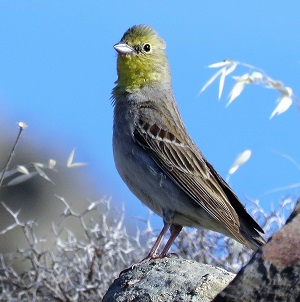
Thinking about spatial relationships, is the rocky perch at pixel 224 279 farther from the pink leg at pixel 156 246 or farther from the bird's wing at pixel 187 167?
the bird's wing at pixel 187 167

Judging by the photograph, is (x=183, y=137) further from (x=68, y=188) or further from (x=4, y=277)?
(x=68, y=188)

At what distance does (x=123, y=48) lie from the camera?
7402 millimetres

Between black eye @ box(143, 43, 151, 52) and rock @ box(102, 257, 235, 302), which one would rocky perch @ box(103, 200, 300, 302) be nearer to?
rock @ box(102, 257, 235, 302)

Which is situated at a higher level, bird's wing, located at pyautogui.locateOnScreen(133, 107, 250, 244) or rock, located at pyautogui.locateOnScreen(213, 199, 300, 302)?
bird's wing, located at pyautogui.locateOnScreen(133, 107, 250, 244)

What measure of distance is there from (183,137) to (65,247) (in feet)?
3.67

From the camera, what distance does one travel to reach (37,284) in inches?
278

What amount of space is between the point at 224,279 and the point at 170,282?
10.8 inches

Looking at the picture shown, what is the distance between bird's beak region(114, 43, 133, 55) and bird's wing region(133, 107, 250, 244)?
1.83ft

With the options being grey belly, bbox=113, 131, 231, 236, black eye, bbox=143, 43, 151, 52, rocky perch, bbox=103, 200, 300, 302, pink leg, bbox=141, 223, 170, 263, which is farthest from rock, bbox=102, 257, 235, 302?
black eye, bbox=143, 43, 151, 52

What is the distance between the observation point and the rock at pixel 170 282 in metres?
5.30

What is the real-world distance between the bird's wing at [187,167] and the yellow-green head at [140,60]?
37 cm

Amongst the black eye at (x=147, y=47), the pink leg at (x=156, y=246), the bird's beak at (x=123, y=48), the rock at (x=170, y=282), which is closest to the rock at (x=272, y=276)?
the rock at (x=170, y=282)

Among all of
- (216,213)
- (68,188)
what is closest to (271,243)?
(216,213)

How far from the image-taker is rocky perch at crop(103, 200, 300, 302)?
4.13 meters
